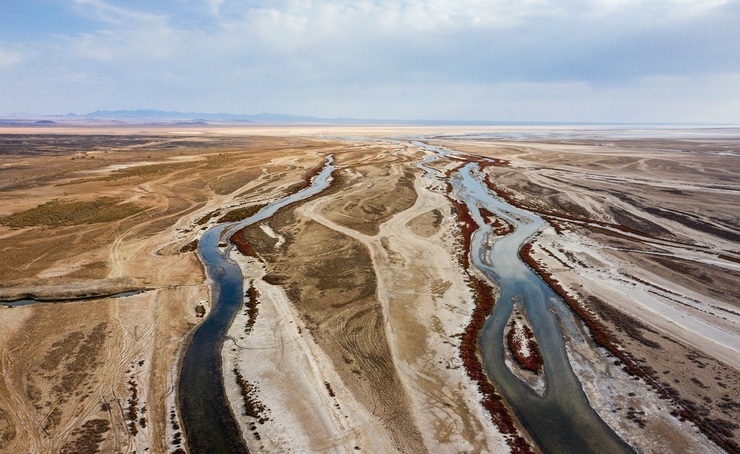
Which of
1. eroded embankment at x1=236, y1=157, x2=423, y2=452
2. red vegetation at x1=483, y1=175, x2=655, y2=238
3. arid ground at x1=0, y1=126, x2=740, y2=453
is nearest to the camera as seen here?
arid ground at x1=0, y1=126, x2=740, y2=453

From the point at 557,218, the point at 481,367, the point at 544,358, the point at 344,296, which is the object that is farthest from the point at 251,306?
the point at 557,218

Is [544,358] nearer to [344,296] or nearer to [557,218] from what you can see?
[344,296]

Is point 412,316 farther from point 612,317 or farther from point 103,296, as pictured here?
point 103,296

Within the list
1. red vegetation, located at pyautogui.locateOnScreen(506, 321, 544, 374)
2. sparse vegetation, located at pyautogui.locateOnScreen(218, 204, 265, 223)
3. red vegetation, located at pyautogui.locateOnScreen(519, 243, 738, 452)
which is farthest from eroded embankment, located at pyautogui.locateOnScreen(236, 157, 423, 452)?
red vegetation, located at pyautogui.locateOnScreen(519, 243, 738, 452)

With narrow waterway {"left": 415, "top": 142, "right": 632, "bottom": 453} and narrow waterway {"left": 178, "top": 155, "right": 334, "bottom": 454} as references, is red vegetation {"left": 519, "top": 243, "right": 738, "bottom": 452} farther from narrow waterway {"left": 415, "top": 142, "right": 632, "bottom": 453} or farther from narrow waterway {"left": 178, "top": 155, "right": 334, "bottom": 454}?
narrow waterway {"left": 178, "top": 155, "right": 334, "bottom": 454}

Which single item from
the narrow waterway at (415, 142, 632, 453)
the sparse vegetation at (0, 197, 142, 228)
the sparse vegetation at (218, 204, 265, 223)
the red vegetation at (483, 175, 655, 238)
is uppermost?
the sparse vegetation at (0, 197, 142, 228)

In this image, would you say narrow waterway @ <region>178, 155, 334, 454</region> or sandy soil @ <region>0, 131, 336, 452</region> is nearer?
narrow waterway @ <region>178, 155, 334, 454</region>

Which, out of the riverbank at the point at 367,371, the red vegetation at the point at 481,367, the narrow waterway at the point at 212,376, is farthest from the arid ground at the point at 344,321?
the narrow waterway at the point at 212,376

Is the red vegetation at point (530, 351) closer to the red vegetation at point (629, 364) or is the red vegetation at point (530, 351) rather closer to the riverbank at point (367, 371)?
the riverbank at point (367, 371)
